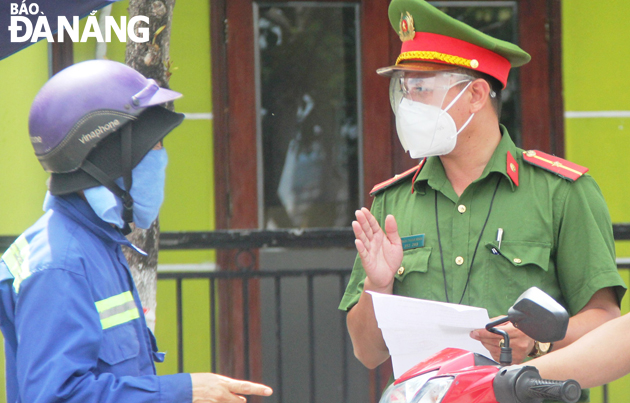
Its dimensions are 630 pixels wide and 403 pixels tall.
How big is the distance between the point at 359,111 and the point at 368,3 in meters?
0.77

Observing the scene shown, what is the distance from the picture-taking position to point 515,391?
1.33 meters

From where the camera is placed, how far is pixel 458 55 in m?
2.22

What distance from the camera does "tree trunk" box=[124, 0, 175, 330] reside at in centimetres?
281

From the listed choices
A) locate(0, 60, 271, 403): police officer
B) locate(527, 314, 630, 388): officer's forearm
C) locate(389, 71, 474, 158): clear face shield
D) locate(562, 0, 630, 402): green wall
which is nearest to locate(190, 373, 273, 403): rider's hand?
locate(0, 60, 271, 403): police officer

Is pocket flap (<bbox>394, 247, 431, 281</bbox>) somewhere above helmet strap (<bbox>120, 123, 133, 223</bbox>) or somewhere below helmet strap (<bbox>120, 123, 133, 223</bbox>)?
below

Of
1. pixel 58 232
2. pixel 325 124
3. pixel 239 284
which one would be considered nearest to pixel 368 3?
pixel 325 124

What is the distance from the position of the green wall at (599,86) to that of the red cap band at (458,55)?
2.93 m

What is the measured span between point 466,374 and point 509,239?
74 centimetres

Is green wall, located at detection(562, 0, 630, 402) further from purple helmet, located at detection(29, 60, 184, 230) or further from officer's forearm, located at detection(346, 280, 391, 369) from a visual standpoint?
purple helmet, located at detection(29, 60, 184, 230)

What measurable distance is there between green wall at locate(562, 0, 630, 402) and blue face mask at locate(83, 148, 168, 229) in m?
3.80

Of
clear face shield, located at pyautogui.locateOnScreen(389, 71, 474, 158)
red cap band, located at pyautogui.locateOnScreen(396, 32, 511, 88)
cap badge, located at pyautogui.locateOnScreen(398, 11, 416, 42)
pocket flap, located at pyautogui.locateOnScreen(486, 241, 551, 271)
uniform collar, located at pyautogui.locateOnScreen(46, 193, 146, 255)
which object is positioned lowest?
pocket flap, located at pyautogui.locateOnScreen(486, 241, 551, 271)


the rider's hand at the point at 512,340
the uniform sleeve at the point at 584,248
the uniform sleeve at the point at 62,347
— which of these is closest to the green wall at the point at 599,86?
the uniform sleeve at the point at 584,248

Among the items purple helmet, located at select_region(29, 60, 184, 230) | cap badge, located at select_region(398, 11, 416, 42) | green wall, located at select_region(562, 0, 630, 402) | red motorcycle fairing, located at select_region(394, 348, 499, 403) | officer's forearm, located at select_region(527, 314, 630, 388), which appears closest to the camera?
red motorcycle fairing, located at select_region(394, 348, 499, 403)

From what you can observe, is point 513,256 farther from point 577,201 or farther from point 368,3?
point 368,3
